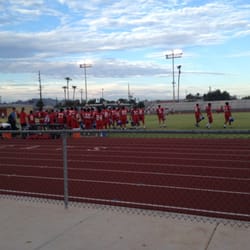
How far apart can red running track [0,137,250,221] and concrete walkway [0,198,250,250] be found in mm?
1048

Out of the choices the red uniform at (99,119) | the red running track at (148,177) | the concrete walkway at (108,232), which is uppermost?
the red uniform at (99,119)

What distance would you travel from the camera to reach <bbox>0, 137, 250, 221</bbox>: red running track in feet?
25.2

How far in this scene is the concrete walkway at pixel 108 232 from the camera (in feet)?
16.8

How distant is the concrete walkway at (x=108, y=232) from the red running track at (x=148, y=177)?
1.05 m

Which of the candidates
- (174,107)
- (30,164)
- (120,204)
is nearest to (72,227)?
(120,204)

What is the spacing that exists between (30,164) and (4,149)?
5.99 metres

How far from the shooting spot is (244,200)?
7.72 metres

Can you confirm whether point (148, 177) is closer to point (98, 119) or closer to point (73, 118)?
point (73, 118)

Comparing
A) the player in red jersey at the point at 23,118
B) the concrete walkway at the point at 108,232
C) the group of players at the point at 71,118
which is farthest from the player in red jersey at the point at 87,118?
the concrete walkway at the point at 108,232

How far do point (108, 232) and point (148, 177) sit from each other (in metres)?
4.80

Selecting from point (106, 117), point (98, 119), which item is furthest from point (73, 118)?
point (106, 117)

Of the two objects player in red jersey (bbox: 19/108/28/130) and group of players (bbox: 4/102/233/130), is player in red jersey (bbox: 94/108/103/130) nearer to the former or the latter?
group of players (bbox: 4/102/233/130)

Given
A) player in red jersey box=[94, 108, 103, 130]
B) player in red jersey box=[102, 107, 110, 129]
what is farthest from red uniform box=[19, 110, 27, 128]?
player in red jersey box=[102, 107, 110, 129]

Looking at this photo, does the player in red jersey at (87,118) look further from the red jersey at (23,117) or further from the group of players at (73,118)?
the red jersey at (23,117)
